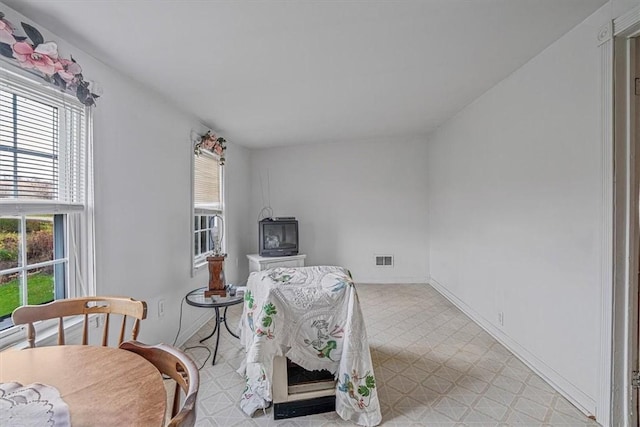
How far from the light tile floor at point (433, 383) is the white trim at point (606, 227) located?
0.76 ft

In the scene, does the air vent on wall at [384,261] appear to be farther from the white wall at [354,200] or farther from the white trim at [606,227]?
the white trim at [606,227]

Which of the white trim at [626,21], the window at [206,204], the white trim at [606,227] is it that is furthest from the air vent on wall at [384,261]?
the white trim at [626,21]

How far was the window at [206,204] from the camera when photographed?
3197 millimetres

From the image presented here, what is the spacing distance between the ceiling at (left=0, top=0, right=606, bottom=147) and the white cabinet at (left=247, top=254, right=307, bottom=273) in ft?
6.80

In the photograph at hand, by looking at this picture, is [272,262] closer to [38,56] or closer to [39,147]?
[39,147]

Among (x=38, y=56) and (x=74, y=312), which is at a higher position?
(x=38, y=56)

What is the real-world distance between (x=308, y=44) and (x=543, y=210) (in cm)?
205

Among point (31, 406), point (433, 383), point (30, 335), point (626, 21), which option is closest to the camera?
point (31, 406)

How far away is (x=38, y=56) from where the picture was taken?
4.53 ft

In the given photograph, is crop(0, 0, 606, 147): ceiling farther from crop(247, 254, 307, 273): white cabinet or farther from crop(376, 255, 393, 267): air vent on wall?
crop(376, 255, 393, 267): air vent on wall

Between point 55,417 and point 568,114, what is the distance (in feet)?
9.29

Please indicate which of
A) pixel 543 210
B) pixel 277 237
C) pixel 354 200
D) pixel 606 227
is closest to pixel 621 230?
pixel 606 227

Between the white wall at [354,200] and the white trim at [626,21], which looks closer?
the white trim at [626,21]

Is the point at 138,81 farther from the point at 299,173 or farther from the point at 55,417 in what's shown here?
the point at 299,173
